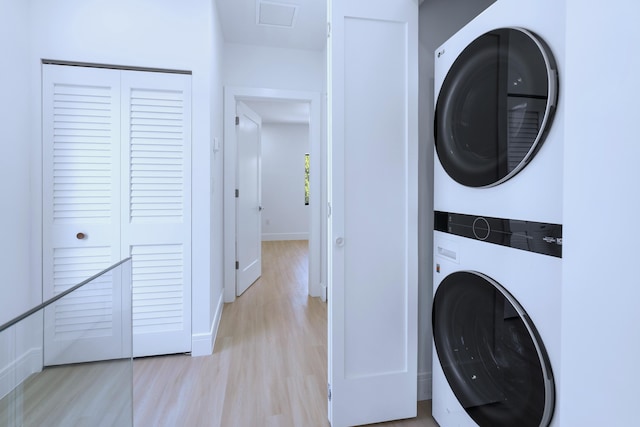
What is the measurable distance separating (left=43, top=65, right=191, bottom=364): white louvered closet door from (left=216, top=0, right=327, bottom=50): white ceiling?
904 mm

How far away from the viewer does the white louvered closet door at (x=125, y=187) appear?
190 centimetres

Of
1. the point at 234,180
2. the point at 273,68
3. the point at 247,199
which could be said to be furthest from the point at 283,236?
the point at 273,68

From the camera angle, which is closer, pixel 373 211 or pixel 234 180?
pixel 373 211

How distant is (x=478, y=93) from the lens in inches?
43.2

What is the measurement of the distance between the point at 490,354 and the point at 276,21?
9.29 ft

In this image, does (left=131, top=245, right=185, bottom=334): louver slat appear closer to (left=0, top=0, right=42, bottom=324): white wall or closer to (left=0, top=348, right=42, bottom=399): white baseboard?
(left=0, top=0, right=42, bottom=324): white wall

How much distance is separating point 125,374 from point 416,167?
5.20 ft

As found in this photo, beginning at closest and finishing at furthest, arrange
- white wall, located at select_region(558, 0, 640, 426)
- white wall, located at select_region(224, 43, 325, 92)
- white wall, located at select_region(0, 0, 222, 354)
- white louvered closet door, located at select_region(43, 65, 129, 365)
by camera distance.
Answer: white wall, located at select_region(558, 0, 640, 426) < white wall, located at select_region(0, 0, 222, 354) < white louvered closet door, located at select_region(43, 65, 129, 365) < white wall, located at select_region(224, 43, 325, 92)

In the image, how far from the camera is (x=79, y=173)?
1924 millimetres

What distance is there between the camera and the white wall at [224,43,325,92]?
297cm

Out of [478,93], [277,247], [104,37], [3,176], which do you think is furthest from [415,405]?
[277,247]

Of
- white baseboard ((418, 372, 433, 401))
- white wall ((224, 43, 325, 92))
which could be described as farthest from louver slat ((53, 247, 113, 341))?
white wall ((224, 43, 325, 92))

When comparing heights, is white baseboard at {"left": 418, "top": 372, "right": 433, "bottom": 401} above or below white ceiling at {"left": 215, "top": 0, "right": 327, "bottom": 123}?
below

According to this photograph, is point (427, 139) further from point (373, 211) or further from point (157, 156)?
point (157, 156)
